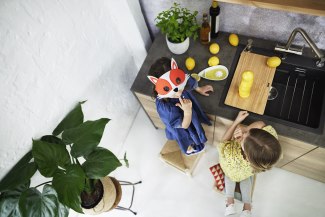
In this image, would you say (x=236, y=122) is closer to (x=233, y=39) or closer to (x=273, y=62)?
(x=273, y=62)

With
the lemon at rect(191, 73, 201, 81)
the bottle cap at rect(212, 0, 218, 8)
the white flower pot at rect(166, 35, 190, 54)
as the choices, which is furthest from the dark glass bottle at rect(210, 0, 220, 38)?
the lemon at rect(191, 73, 201, 81)

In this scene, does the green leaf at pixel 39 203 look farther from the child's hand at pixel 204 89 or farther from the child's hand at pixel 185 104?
the child's hand at pixel 204 89

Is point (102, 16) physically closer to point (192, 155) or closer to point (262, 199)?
point (192, 155)

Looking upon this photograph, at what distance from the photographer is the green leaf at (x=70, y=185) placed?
1.11m

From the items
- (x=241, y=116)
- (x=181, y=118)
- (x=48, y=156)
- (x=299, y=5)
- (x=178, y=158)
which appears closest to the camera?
(x=299, y=5)

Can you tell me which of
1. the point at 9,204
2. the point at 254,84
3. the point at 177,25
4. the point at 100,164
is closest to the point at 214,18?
the point at 177,25

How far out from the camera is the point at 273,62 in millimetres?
1475

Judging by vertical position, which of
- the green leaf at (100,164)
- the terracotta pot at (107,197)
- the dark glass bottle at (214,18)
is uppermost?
the dark glass bottle at (214,18)

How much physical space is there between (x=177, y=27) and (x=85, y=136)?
0.83m

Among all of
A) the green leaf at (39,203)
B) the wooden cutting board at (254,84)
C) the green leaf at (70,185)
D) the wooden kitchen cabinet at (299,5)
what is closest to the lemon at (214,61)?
the wooden cutting board at (254,84)

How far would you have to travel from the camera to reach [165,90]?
52.3 inches

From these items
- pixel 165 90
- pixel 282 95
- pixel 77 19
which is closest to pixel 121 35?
pixel 77 19

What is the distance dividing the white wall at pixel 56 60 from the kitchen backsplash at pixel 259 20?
1.12 ft

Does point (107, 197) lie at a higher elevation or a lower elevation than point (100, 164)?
lower
